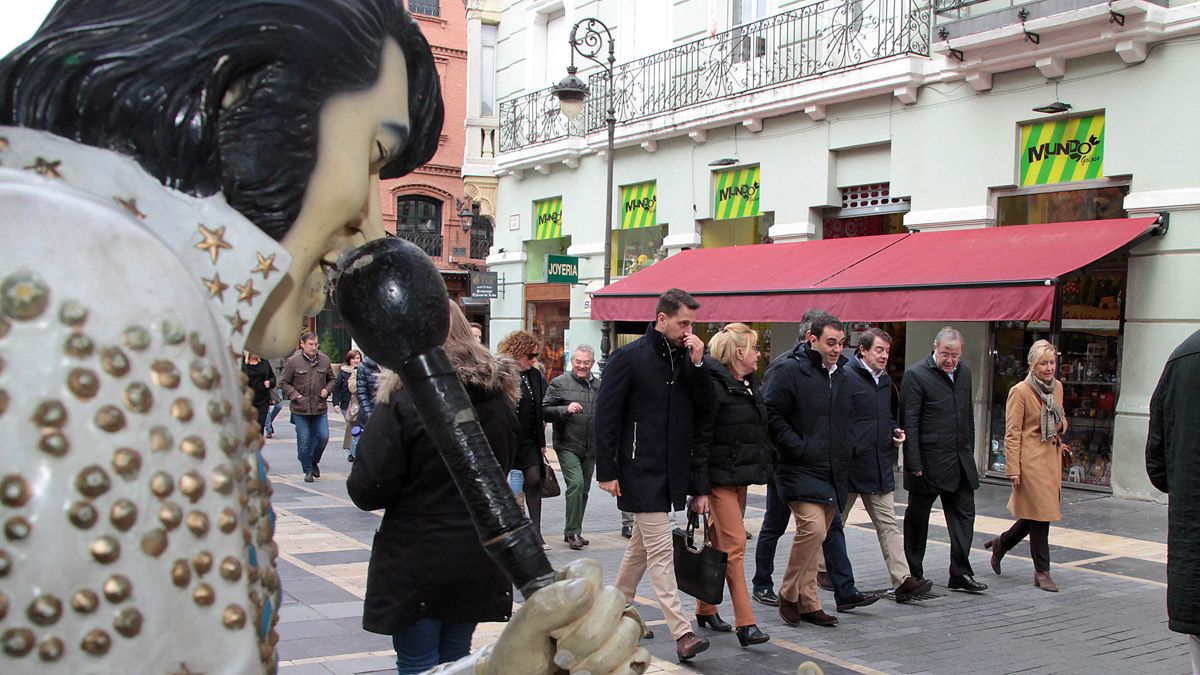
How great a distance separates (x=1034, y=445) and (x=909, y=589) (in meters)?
1.67

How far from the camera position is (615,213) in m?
19.4

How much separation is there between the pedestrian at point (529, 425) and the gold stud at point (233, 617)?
23.8 feet

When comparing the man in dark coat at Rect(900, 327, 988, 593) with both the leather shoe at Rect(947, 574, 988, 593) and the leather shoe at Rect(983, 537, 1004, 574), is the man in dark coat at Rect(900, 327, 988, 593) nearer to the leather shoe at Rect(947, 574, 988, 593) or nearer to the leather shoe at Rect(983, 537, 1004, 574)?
the leather shoe at Rect(947, 574, 988, 593)

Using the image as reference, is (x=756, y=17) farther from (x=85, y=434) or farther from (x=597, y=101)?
(x=85, y=434)

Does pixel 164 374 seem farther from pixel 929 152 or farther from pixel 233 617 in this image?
pixel 929 152

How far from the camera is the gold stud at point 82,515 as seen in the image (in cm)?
77

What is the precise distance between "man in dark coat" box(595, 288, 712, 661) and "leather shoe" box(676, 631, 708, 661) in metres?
0.28

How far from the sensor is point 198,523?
830mm

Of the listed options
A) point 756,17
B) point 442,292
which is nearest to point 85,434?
point 442,292

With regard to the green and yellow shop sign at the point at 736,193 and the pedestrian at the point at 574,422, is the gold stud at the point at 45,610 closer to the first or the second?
the pedestrian at the point at 574,422

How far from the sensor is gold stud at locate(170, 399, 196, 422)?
2.72 ft

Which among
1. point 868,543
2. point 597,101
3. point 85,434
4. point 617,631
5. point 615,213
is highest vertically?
point 597,101

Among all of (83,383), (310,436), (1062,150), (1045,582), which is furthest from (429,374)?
(1062,150)

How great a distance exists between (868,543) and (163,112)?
9390 mm
